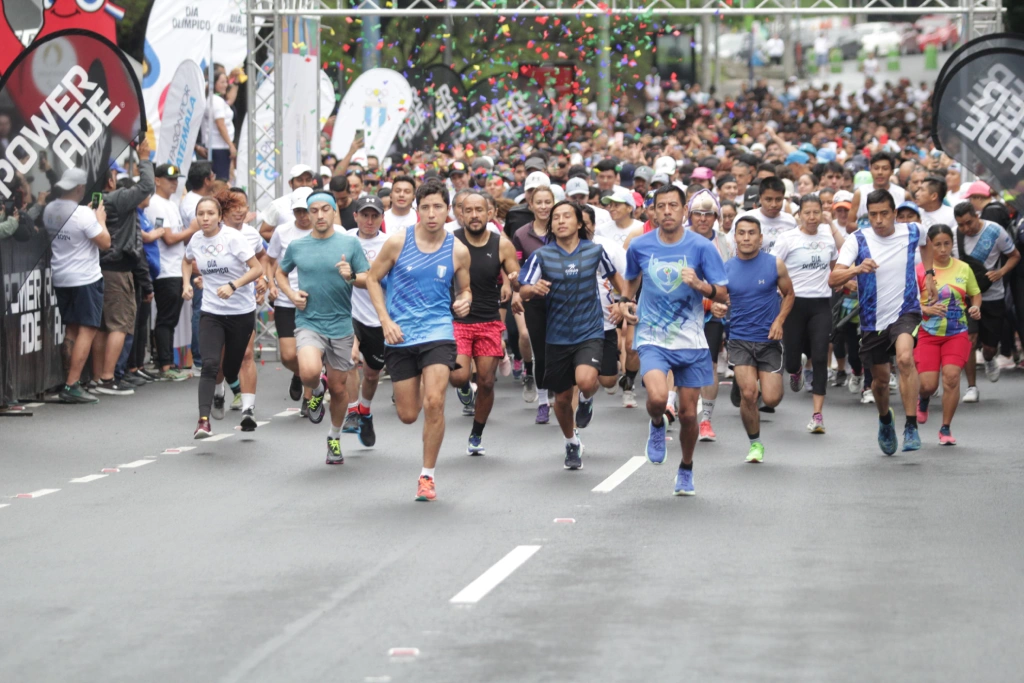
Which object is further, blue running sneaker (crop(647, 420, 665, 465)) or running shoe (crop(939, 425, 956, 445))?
running shoe (crop(939, 425, 956, 445))

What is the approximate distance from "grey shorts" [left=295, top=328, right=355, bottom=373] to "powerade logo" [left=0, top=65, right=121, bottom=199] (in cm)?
429

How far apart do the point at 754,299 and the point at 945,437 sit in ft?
6.56

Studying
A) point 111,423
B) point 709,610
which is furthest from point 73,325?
point 709,610

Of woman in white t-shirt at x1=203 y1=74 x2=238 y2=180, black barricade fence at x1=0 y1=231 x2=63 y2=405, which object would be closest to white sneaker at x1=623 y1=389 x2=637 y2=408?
black barricade fence at x1=0 y1=231 x2=63 y2=405

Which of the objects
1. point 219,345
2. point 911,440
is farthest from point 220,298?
point 911,440

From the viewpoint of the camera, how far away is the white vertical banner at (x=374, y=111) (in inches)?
913

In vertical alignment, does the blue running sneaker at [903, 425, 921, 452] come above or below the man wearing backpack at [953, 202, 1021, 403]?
below

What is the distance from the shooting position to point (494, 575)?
8.26 metres

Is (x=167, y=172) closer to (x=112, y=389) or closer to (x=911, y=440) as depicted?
(x=112, y=389)

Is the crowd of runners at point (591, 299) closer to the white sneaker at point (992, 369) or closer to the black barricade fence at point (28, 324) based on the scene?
the white sneaker at point (992, 369)

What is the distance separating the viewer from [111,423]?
49.9 feet

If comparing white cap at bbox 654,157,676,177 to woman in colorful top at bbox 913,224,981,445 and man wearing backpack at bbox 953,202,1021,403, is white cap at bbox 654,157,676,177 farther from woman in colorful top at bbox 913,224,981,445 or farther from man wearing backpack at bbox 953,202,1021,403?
woman in colorful top at bbox 913,224,981,445

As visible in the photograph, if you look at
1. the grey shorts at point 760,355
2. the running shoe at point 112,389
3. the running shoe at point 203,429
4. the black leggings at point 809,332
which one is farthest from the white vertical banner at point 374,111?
the grey shorts at point 760,355

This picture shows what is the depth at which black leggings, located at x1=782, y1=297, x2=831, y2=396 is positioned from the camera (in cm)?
1458
